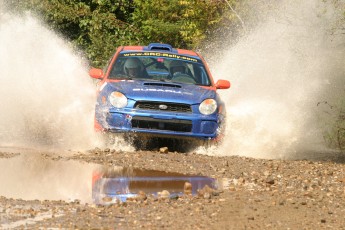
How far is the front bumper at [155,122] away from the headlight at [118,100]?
81mm

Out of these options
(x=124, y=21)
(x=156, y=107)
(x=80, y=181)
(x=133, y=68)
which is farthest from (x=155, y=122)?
(x=124, y=21)

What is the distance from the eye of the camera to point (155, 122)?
15805 millimetres

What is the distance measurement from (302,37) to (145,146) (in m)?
10.8

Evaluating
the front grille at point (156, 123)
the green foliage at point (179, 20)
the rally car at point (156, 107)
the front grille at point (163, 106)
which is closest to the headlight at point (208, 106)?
the rally car at point (156, 107)

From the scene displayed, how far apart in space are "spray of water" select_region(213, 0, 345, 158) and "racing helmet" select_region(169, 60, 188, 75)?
131cm

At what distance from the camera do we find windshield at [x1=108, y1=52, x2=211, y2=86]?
1712cm

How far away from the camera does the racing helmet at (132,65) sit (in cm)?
1717

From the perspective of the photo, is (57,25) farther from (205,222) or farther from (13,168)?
(205,222)

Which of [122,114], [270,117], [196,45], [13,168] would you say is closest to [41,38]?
[196,45]

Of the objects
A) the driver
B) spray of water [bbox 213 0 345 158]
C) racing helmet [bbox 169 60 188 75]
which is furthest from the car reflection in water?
spray of water [bbox 213 0 345 158]

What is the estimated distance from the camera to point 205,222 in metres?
9.45

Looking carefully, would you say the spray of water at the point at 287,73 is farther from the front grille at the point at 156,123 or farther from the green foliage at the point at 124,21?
the front grille at the point at 156,123

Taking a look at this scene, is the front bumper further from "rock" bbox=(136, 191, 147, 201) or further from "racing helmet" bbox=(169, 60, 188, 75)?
"rock" bbox=(136, 191, 147, 201)

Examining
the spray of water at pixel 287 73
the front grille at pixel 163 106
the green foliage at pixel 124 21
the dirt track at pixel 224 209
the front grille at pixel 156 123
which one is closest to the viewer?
the dirt track at pixel 224 209
